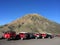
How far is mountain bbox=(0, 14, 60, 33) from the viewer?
174m

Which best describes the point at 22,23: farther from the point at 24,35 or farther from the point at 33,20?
the point at 24,35

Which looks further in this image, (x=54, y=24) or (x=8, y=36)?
(x=54, y=24)

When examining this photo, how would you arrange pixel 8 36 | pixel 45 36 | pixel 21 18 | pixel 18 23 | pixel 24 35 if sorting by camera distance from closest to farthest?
pixel 8 36 → pixel 24 35 → pixel 45 36 → pixel 18 23 → pixel 21 18

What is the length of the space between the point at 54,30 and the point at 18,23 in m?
33.4

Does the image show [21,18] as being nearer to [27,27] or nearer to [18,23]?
[18,23]

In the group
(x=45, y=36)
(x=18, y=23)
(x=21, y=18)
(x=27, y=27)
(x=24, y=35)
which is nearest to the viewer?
(x=24, y=35)

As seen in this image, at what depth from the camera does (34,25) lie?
18175 cm

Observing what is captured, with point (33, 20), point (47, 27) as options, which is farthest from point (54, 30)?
point (33, 20)

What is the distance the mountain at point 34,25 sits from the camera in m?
174

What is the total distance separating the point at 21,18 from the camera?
654ft

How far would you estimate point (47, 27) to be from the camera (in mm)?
183500

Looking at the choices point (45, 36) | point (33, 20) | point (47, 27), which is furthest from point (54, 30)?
point (45, 36)

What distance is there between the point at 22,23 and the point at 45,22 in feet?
71.7

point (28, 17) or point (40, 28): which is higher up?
point (28, 17)
